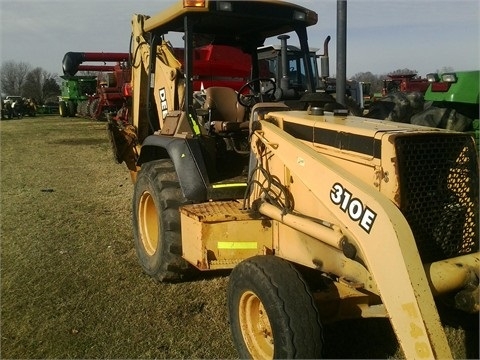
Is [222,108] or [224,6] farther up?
[224,6]

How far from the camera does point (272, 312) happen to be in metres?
2.83

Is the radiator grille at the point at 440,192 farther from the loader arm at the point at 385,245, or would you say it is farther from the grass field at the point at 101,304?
the grass field at the point at 101,304

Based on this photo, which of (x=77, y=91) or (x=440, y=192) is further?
(x=77, y=91)

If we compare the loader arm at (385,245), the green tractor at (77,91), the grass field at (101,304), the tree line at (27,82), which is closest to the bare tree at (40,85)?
the tree line at (27,82)

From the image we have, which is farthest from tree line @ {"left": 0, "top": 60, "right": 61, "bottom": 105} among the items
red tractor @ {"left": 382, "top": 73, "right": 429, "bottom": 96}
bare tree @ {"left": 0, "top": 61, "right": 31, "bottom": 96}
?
red tractor @ {"left": 382, "top": 73, "right": 429, "bottom": 96}

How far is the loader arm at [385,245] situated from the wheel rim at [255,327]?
0.43 meters

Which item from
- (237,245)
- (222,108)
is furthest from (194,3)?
(237,245)

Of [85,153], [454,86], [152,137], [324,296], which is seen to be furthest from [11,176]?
[324,296]

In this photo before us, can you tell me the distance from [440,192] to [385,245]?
59 centimetres

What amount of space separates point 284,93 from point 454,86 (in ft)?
10.5

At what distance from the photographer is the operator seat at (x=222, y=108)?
4484 mm

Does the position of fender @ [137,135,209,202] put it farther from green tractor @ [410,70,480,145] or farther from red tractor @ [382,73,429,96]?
red tractor @ [382,73,429,96]

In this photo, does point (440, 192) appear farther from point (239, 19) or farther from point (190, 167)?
point (239, 19)

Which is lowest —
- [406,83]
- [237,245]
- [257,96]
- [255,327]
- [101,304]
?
[101,304]
